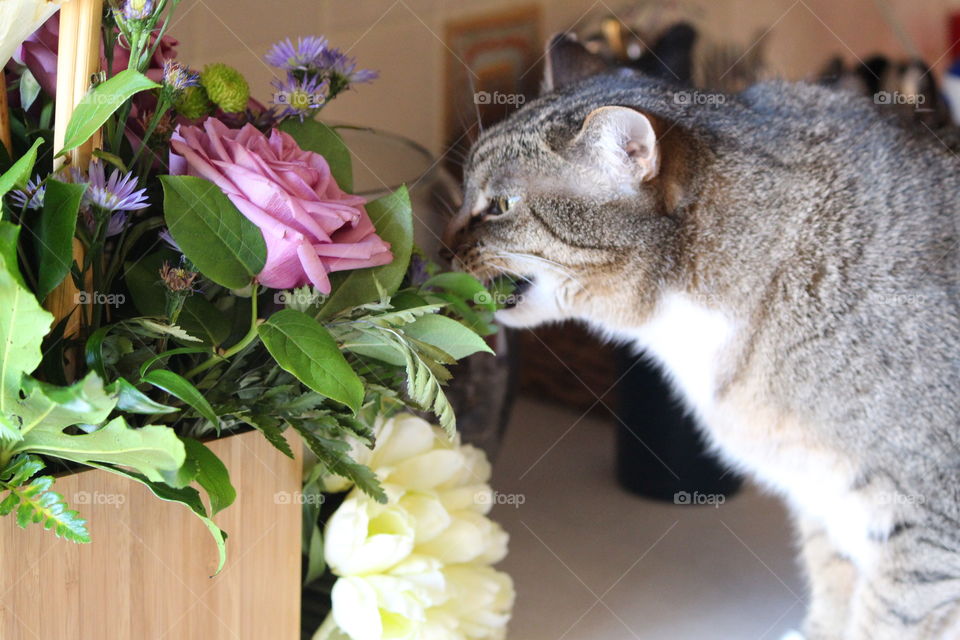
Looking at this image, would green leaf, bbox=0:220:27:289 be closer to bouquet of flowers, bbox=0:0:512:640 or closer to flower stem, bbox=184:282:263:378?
bouquet of flowers, bbox=0:0:512:640

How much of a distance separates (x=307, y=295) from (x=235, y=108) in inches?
4.7

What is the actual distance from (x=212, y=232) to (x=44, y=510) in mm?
151

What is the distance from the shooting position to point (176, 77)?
0.45 metres

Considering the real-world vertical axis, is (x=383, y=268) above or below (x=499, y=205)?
below

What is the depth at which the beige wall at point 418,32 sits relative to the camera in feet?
2.93

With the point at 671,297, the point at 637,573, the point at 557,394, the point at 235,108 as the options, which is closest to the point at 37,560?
the point at 235,108

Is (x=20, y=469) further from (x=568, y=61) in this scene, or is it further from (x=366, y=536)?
(x=568, y=61)

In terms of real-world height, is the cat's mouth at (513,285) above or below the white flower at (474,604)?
above

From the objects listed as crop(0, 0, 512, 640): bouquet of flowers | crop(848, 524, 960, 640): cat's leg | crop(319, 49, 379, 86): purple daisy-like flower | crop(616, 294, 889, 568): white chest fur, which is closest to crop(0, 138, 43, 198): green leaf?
crop(0, 0, 512, 640): bouquet of flowers

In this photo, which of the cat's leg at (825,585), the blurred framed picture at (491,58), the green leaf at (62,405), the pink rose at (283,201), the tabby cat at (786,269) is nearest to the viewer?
the green leaf at (62,405)

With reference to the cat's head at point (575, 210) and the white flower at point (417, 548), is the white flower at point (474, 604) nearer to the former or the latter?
the white flower at point (417, 548)

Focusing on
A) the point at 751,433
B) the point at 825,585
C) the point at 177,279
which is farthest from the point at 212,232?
the point at 825,585

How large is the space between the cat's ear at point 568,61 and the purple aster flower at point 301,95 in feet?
1.16

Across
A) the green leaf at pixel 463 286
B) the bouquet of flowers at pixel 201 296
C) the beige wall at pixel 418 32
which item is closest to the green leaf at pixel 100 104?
the bouquet of flowers at pixel 201 296
